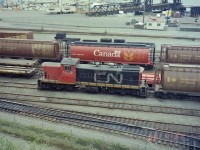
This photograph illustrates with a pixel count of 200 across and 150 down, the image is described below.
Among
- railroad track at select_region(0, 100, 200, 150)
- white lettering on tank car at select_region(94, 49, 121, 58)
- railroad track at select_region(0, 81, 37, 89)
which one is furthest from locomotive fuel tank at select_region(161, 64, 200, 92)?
railroad track at select_region(0, 81, 37, 89)

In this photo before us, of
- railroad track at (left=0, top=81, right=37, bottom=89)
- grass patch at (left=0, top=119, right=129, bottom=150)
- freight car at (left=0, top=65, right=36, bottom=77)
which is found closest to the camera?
grass patch at (left=0, top=119, right=129, bottom=150)

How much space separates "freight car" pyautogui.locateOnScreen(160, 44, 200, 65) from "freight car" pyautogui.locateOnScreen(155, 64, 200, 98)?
8.10 meters

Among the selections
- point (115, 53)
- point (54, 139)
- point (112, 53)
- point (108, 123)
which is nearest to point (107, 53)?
point (112, 53)

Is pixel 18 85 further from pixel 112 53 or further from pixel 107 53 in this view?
pixel 112 53

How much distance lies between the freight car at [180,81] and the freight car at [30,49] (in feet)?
53.5

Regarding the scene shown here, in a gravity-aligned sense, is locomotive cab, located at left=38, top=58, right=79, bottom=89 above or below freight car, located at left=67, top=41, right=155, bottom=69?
below

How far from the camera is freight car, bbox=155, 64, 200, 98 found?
2664 centimetres

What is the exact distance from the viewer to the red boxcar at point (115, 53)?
35312mm

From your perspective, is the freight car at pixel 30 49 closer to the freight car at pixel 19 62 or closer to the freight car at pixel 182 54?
the freight car at pixel 19 62

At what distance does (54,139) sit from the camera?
20047mm

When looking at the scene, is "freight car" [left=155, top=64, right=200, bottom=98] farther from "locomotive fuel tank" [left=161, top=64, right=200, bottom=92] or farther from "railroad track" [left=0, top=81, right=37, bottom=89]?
"railroad track" [left=0, top=81, right=37, bottom=89]

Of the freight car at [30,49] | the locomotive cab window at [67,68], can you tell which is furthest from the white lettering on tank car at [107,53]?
the locomotive cab window at [67,68]

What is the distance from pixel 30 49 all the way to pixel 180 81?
2115cm

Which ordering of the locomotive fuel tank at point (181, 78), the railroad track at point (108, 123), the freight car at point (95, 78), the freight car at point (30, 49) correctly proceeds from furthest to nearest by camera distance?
the freight car at point (30, 49) < the freight car at point (95, 78) < the locomotive fuel tank at point (181, 78) < the railroad track at point (108, 123)
